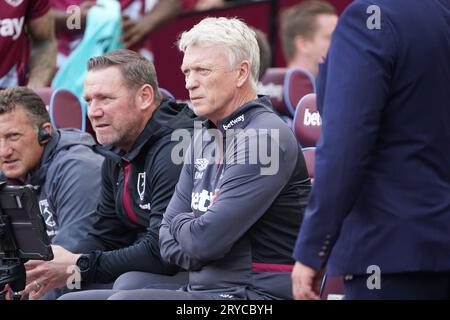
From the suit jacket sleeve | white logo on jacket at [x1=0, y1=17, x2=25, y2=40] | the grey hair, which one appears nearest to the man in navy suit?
the suit jacket sleeve

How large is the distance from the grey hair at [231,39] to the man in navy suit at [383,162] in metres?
1.03

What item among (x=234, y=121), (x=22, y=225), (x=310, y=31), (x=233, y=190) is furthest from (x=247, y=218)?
(x=310, y=31)

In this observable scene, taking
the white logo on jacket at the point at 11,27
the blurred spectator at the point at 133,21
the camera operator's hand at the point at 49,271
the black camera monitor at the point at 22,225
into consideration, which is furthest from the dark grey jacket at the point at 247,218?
the blurred spectator at the point at 133,21

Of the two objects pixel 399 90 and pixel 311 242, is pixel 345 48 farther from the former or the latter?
pixel 311 242

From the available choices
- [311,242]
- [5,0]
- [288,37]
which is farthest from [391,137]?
[288,37]

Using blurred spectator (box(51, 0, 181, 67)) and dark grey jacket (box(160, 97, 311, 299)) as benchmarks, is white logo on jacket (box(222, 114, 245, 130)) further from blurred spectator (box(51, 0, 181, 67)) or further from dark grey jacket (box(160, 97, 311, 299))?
blurred spectator (box(51, 0, 181, 67))

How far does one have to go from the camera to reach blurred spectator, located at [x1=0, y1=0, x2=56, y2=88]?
6.93 meters

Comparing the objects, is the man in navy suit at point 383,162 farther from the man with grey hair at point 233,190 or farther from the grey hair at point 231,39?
the grey hair at point 231,39

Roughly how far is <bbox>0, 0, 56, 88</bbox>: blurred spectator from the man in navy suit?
13.6 feet

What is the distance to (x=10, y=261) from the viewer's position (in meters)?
4.51

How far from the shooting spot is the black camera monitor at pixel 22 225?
4344 mm

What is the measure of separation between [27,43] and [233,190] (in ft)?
11.8
